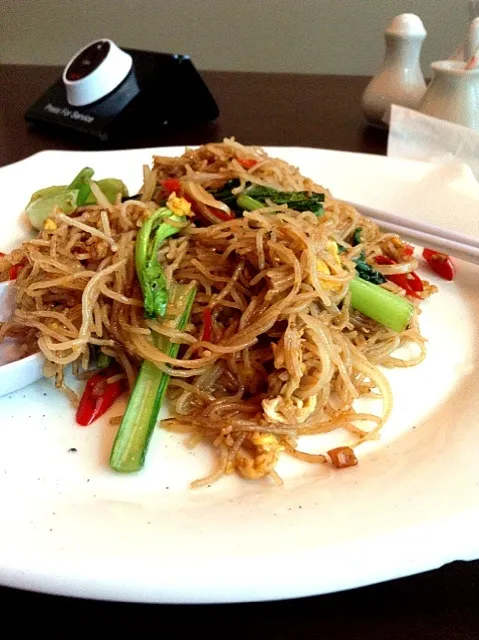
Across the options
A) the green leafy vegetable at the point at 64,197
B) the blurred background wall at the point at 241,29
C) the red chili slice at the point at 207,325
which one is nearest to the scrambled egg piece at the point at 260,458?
the red chili slice at the point at 207,325

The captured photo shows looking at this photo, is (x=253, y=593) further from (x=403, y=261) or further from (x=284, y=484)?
(x=403, y=261)

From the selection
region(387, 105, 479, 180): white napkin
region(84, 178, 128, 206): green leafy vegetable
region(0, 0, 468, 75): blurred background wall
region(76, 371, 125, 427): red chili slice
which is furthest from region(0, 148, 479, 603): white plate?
region(0, 0, 468, 75): blurred background wall

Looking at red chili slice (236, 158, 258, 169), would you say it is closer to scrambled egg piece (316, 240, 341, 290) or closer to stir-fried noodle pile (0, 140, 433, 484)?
stir-fried noodle pile (0, 140, 433, 484)

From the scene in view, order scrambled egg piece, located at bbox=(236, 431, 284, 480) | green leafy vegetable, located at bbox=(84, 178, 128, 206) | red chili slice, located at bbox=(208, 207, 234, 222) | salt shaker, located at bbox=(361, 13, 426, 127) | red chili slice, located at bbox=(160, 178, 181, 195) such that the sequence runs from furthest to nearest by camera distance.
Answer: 1. salt shaker, located at bbox=(361, 13, 426, 127)
2. green leafy vegetable, located at bbox=(84, 178, 128, 206)
3. red chili slice, located at bbox=(160, 178, 181, 195)
4. red chili slice, located at bbox=(208, 207, 234, 222)
5. scrambled egg piece, located at bbox=(236, 431, 284, 480)

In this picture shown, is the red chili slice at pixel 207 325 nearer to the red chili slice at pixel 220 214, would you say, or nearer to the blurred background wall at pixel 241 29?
the red chili slice at pixel 220 214

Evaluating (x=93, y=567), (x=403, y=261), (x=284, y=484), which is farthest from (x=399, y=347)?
(x=93, y=567)
